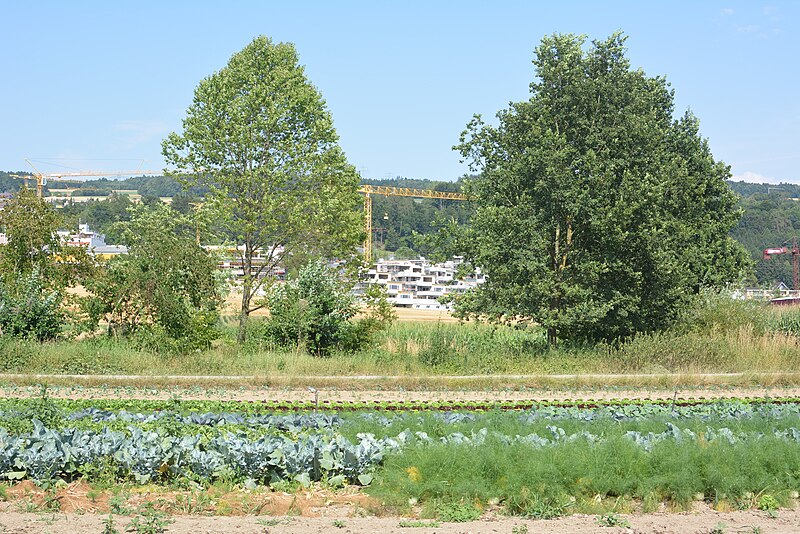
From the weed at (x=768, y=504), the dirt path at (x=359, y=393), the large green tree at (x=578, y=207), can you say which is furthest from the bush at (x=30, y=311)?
the weed at (x=768, y=504)

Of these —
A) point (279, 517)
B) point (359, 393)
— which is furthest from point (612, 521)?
point (359, 393)

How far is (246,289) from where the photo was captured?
25641mm

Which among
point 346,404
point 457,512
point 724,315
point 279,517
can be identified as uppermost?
point 724,315

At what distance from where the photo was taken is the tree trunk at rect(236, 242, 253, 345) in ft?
82.8

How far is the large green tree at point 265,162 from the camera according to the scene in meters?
25.5

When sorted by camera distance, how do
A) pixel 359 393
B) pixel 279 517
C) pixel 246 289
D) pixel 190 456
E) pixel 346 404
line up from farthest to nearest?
1. pixel 246 289
2. pixel 359 393
3. pixel 346 404
4. pixel 190 456
5. pixel 279 517

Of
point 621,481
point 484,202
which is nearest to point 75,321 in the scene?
point 484,202

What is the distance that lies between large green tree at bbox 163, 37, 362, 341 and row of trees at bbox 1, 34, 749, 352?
4 centimetres

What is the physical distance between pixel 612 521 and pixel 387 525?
223cm

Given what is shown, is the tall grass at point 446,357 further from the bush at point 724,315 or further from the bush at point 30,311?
the bush at point 30,311

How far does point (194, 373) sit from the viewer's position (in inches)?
818

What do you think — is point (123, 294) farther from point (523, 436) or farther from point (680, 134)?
point (680, 134)

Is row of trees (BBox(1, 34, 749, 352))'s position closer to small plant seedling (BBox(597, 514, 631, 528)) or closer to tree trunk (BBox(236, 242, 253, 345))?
tree trunk (BBox(236, 242, 253, 345))

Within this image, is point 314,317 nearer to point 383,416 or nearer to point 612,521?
point 383,416
